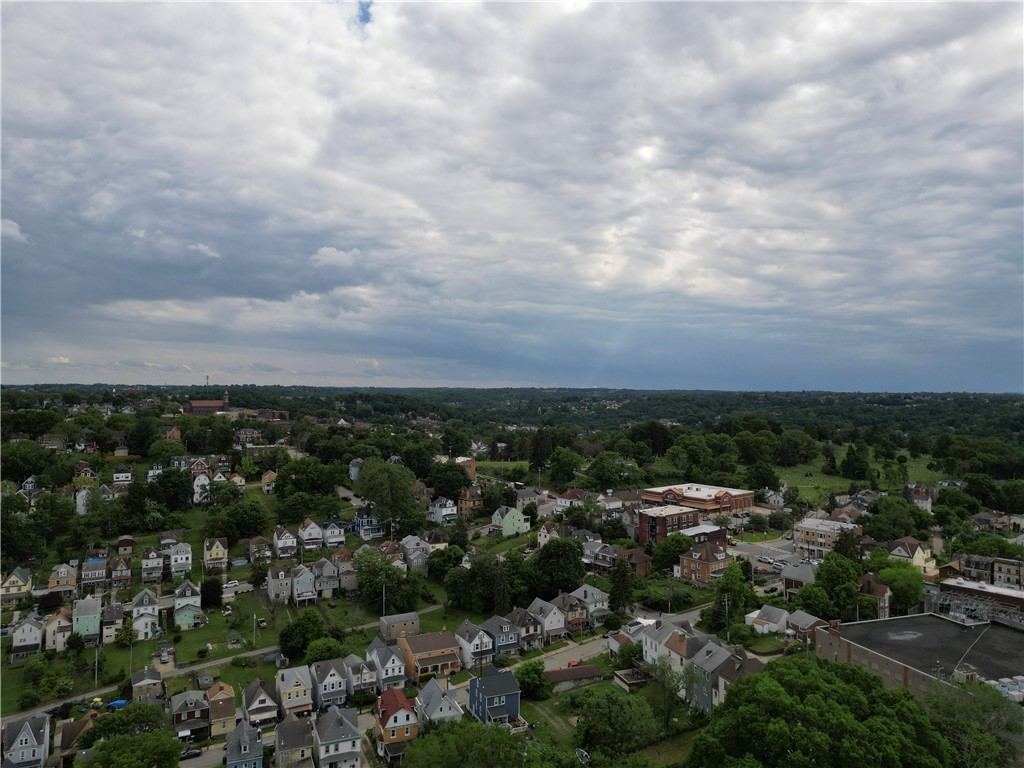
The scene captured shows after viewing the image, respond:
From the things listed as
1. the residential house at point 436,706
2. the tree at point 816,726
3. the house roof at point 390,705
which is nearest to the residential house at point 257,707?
the house roof at point 390,705

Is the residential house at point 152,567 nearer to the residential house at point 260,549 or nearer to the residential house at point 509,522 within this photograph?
the residential house at point 260,549

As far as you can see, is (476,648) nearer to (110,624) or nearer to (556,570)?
(556,570)

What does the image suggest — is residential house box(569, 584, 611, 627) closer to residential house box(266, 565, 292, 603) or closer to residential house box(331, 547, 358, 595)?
residential house box(331, 547, 358, 595)

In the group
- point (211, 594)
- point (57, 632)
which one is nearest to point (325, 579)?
point (211, 594)

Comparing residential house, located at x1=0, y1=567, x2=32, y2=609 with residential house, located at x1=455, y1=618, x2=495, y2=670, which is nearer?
residential house, located at x1=455, y1=618, x2=495, y2=670

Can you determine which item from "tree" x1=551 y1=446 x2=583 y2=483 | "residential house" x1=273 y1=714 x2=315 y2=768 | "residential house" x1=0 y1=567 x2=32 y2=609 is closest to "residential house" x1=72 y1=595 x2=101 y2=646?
"residential house" x1=0 y1=567 x2=32 y2=609
